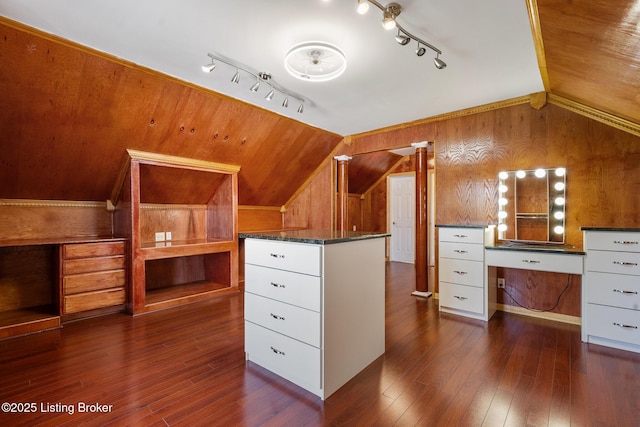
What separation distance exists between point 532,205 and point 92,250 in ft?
15.1

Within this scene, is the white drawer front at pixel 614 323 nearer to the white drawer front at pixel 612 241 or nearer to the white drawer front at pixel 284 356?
the white drawer front at pixel 612 241

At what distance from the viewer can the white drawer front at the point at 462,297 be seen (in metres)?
3.13

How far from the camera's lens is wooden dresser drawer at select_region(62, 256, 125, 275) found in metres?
2.95

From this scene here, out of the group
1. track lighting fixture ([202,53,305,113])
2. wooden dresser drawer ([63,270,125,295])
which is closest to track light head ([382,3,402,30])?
track lighting fixture ([202,53,305,113])

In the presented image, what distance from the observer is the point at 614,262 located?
2.45 metres

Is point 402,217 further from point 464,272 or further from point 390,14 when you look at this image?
point 390,14

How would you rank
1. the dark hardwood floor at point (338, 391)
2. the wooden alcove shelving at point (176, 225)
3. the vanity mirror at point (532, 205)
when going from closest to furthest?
the dark hardwood floor at point (338, 391), the vanity mirror at point (532, 205), the wooden alcove shelving at point (176, 225)

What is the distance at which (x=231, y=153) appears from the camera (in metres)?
3.95

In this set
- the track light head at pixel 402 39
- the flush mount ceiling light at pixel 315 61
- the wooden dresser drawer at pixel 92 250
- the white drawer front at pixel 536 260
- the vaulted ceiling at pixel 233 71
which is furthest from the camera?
the wooden dresser drawer at pixel 92 250

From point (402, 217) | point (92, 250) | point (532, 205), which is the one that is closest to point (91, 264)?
point (92, 250)

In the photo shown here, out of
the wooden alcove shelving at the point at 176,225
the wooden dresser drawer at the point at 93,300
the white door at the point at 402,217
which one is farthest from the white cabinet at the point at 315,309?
the white door at the point at 402,217

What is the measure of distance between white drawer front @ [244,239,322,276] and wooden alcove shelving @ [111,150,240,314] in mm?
1778

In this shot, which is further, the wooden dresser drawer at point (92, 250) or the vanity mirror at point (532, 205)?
the vanity mirror at point (532, 205)

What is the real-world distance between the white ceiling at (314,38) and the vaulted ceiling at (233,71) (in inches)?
0.4
